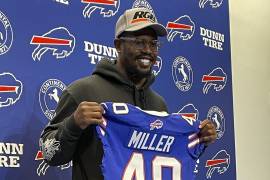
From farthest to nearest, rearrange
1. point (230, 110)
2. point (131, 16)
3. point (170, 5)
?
1. point (230, 110)
2. point (170, 5)
3. point (131, 16)

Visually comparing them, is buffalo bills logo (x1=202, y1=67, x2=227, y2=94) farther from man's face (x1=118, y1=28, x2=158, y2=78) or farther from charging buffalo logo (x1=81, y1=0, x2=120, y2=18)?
man's face (x1=118, y1=28, x2=158, y2=78)

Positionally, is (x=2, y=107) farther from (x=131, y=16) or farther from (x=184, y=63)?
(x=184, y=63)

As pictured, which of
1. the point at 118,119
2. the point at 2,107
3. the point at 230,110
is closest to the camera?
the point at 118,119

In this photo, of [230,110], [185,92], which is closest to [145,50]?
[185,92]

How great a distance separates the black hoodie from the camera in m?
1.34

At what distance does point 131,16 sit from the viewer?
1.54 m

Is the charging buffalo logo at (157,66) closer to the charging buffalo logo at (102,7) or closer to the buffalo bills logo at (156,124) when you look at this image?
the charging buffalo logo at (102,7)

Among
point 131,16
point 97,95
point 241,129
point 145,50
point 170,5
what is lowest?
point 241,129

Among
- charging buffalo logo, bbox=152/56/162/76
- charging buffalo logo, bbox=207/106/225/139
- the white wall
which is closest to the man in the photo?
charging buffalo logo, bbox=152/56/162/76

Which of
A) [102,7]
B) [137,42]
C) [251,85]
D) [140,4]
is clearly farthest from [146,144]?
[251,85]

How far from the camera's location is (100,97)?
1461 mm

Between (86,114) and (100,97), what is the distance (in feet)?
0.62

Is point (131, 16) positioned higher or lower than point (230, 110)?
higher

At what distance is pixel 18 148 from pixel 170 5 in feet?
3.55
